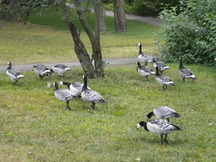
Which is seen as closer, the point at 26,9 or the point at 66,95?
the point at 66,95

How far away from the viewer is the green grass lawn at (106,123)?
9.09 metres

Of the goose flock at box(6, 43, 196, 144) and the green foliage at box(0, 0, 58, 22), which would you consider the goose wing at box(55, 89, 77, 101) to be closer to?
the goose flock at box(6, 43, 196, 144)

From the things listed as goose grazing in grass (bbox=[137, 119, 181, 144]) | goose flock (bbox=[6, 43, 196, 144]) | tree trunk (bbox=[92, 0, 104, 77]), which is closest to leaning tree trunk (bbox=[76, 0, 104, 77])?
tree trunk (bbox=[92, 0, 104, 77])

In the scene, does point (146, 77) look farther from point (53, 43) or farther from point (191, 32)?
point (53, 43)

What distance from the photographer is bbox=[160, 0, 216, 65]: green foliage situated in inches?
822

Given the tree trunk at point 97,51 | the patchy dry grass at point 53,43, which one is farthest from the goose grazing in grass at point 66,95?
the patchy dry grass at point 53,43

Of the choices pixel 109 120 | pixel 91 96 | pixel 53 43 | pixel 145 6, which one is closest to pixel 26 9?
pixel 91 96

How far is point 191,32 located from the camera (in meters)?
21.5

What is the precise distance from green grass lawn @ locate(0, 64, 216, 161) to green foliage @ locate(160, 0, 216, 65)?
3.81 metres

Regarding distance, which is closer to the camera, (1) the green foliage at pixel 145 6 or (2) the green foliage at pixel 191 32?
(2) the green foliage at pixel 191 32

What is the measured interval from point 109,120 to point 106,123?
29 cm

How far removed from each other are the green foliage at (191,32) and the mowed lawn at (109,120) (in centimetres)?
100

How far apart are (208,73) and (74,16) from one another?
20.2ft

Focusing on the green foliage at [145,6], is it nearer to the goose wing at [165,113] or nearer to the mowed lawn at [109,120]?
the mowed lawn at [109,120]
